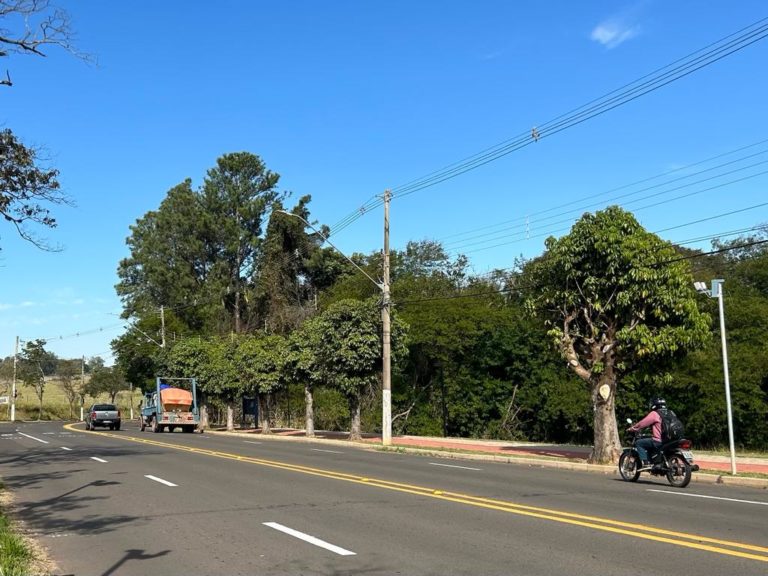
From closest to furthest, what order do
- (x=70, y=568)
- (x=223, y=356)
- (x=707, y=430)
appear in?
(x=70, y=568)
(x=707, y=430)
(x=223, y=356)

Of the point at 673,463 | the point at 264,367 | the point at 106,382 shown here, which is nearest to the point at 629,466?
the point at 673,463

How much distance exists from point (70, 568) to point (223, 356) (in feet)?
129

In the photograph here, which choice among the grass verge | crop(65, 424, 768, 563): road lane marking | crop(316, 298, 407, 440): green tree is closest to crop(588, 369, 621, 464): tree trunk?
crop(65, 424, 768, 563): road lane marking

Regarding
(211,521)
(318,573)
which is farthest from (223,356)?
(318,573)

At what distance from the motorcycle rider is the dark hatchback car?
41212 mm

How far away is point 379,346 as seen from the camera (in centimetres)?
3133

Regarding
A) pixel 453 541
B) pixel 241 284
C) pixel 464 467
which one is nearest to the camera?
pixel 453 541

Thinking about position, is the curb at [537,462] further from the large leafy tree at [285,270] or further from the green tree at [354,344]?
the large leafy tree at [285,270]

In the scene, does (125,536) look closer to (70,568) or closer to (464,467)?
(70,568)

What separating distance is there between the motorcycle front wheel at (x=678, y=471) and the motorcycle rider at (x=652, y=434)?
40 centimetres

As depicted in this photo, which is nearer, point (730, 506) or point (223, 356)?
point (730, 506)

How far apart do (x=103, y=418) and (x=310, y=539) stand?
43658 millimetres

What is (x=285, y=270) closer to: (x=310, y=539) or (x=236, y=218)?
(x=236, y=218)

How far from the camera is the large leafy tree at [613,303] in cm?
1944
